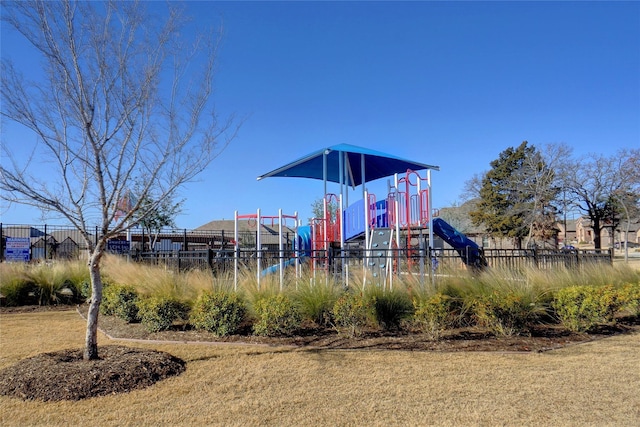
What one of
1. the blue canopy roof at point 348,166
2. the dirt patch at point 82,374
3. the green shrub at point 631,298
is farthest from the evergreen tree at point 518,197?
the dirt patch at point 82,374

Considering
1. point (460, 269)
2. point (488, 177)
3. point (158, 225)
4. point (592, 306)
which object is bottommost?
point (592, 306)

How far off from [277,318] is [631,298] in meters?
6.45

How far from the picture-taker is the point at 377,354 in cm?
605

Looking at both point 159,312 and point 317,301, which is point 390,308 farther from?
point 159,312

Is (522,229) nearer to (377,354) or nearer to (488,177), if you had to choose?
(488,177)

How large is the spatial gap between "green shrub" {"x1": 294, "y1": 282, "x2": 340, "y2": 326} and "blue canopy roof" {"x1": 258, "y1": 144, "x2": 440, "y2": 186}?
4414 mm

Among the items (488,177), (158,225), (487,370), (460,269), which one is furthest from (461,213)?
(487,370)

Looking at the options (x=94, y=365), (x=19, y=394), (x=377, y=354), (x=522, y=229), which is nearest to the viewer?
(x=19, y=394)

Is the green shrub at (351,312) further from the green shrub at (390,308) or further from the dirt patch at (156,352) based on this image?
the green shrub at (390,308)

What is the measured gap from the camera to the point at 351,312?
6.84 m

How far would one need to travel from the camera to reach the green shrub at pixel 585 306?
743 cm

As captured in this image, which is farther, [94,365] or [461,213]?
[461,213]

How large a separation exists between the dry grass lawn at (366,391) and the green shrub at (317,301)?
1309 mm

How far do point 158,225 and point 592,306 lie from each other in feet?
88.8
